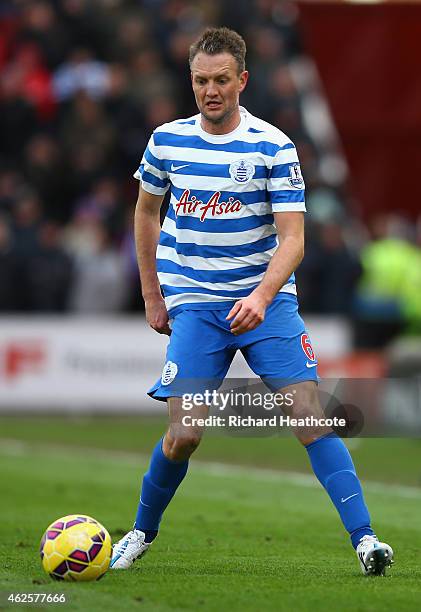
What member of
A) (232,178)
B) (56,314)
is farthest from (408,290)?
(232,178)

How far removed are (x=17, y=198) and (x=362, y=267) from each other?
476 centimetres

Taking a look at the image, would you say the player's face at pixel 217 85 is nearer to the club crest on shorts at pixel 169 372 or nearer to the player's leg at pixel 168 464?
the club crest on shorts at pixel 169 372

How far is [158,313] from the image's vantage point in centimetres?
698

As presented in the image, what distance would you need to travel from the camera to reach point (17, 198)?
58.0 ft

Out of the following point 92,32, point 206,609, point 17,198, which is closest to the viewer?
point 206,609

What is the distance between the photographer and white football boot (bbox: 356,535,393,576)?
6301 mm

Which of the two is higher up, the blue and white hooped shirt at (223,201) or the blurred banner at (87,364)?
the blue and white hooped shirt at (223,201)

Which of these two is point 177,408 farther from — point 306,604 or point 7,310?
point 7,310

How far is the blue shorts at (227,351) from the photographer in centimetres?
656

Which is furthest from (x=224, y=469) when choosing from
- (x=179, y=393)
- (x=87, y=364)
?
(x=179, y=393)

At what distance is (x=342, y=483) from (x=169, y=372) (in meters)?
0.98

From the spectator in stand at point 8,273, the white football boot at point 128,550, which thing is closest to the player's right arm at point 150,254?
the white football boot at point 128,550

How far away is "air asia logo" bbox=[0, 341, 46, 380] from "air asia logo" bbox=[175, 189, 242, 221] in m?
11.6

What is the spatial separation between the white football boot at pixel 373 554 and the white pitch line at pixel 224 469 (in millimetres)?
4179
